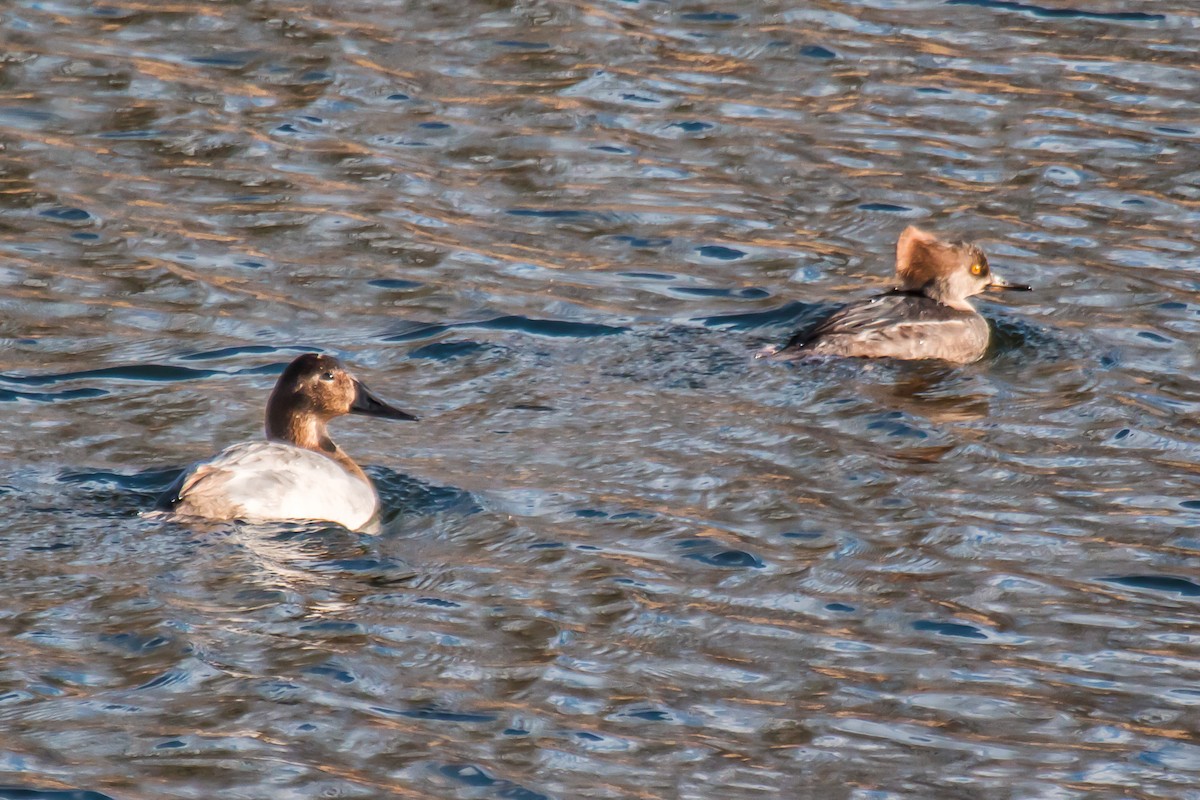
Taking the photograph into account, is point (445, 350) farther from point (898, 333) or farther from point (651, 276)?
point (898, 333)

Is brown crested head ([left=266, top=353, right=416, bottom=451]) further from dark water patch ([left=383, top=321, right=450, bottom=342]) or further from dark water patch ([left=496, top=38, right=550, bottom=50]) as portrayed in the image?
dark water patch ([left=496, top=38, right=550, bottom=50])

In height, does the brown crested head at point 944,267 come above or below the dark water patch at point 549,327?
above

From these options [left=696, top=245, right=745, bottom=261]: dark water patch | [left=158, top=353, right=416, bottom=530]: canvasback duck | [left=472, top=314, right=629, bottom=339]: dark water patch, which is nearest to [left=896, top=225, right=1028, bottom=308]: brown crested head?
[left=696, top=245, right=745, bottom=261]: dark water patch

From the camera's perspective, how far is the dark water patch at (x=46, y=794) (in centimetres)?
619

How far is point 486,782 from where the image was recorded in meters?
6.45

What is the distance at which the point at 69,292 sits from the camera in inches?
442

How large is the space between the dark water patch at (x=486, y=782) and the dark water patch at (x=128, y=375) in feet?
14.2

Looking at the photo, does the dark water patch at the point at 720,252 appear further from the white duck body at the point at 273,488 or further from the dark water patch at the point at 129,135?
the dark water patch at the point at 129,135

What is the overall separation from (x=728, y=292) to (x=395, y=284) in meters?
1.98

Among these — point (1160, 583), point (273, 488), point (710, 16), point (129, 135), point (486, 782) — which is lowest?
point (486, 782)

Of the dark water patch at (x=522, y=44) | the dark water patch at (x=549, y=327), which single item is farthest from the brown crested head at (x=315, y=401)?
the dark water patch at (x=522, y=44)

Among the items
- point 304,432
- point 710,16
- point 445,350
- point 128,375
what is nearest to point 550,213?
point 445,350

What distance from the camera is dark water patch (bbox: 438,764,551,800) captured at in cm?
638

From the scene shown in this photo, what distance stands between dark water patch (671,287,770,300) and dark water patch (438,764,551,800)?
5.46 m
